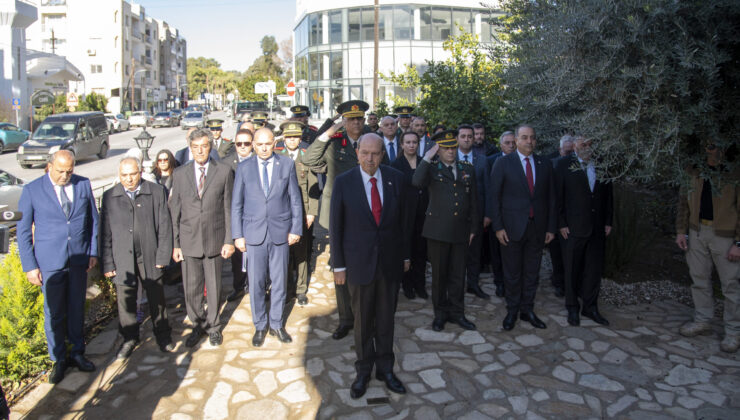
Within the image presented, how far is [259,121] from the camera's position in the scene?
30.1ft

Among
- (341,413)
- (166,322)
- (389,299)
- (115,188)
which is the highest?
(115,188)

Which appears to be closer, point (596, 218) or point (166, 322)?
point (166, 322)

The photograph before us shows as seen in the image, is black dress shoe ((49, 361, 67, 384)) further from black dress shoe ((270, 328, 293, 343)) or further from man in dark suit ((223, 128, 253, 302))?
man in dark suit ((223, 128, 253, 302))

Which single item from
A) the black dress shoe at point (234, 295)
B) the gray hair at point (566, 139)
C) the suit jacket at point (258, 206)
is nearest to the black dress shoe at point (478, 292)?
the gray hair at point (566, 139)

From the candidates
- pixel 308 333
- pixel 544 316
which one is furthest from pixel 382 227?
pixel 544 316

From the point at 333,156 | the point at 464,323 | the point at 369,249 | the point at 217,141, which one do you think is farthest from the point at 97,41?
the point at 369,249

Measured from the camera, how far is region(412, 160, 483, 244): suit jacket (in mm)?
5453

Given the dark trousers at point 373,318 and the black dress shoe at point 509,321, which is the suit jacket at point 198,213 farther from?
the black dress shoe at point 509,321

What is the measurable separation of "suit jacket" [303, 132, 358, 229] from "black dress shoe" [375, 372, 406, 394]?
2088 millimetres

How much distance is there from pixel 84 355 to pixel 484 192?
4717 mm

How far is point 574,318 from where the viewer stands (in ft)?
19.1

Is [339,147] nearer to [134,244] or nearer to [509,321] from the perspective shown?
[134,244]

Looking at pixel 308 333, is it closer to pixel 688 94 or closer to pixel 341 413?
pixel 341 413

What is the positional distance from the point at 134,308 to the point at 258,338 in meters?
1.26
